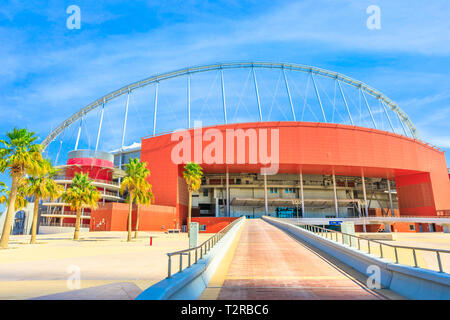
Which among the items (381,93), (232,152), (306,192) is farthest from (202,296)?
(381,93)

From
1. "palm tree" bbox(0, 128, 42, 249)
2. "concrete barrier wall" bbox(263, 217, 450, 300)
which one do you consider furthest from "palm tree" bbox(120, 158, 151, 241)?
"concrete barrier wall" bbox(263, 217, 450, 300)

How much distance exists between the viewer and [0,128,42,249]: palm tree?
27812 millimetres

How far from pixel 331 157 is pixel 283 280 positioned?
6139 centimetres

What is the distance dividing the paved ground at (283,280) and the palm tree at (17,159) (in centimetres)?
2558

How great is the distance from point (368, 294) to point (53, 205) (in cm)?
8187

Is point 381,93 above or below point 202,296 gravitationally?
above

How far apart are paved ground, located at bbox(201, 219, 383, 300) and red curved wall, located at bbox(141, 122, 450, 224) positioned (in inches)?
2005

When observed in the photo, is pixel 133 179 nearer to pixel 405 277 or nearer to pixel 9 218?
pixel 9 218

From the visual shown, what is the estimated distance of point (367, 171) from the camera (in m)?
73.8

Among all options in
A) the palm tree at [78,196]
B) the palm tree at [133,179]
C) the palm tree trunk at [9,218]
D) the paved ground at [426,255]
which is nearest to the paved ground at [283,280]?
the paved ground at [426,255]

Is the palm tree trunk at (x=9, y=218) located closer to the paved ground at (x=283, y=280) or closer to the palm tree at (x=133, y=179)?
the palm tree at (x=133, y=179)

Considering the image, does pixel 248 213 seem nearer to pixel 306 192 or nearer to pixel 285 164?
pixel 306 192

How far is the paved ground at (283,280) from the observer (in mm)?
7870

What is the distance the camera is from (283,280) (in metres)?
9.62
